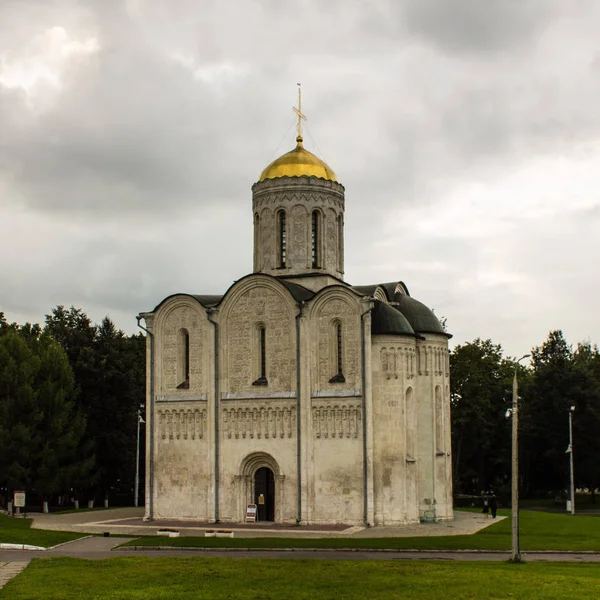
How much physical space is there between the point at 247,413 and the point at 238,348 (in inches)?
113

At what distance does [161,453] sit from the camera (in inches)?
1561

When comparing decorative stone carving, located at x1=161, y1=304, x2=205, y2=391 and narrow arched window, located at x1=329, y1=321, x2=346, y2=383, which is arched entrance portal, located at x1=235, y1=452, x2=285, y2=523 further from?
narrow arched window, located at x1=329, y1=321, x2=346, y2=383

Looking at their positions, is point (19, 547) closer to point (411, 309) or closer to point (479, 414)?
point (411, 309)

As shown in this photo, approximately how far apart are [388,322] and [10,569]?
756 inches

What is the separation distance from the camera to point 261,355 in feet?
128

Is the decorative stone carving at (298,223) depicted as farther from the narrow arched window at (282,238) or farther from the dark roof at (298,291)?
the dark roof at (298,291)

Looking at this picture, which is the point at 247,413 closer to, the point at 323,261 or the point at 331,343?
the point at 331,343

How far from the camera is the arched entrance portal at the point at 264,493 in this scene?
38.4 meters

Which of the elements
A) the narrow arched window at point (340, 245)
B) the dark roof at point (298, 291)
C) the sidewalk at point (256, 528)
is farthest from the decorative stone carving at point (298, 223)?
the sidewalk at point (256, 528)

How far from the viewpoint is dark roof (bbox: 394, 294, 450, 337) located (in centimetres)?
4072

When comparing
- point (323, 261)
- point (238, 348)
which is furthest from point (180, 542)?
point (323, 261)

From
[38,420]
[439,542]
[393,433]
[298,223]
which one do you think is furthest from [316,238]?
[439,542]

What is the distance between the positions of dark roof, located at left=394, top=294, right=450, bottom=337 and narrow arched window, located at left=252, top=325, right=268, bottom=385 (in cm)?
683

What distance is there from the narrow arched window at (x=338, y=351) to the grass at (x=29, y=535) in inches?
469
